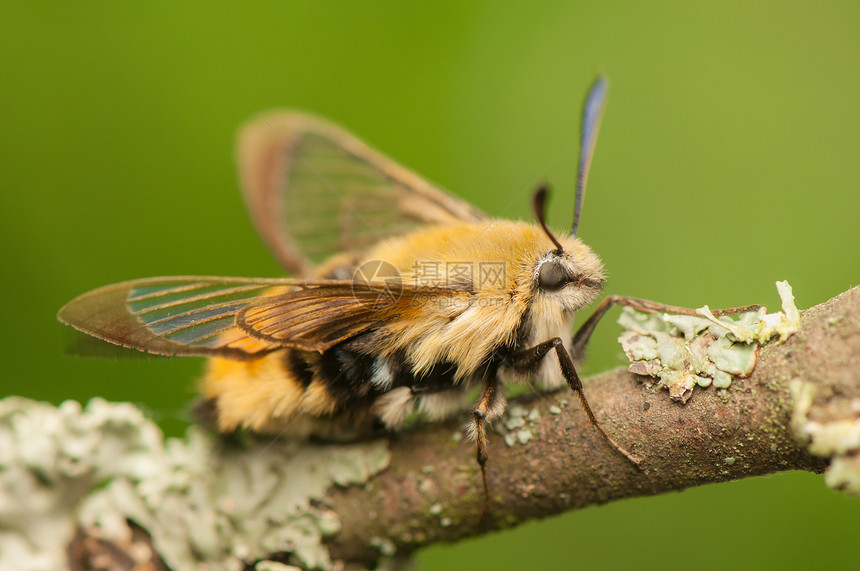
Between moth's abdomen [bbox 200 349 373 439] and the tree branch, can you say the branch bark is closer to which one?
the tree branch

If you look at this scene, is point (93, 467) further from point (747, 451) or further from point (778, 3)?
point (778, 3)

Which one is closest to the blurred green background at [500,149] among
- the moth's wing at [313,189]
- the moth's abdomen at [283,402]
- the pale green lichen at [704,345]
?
the moth's wing at [313,189]

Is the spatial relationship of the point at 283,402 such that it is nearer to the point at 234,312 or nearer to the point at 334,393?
the point at 334,393

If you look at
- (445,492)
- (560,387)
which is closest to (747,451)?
(560,387)

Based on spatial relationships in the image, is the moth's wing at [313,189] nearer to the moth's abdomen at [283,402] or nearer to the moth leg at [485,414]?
the moth's abdomen at [283,402]

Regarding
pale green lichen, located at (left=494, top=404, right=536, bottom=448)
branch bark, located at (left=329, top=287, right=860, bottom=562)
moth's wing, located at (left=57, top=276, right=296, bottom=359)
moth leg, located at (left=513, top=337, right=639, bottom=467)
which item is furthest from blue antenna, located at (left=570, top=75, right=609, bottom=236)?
moth's wing, located at (left=57, top=276, right=296, bottom=359)

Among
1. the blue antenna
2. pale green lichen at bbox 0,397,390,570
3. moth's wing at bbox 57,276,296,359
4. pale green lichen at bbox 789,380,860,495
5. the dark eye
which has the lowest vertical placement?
pale green lichen at bbox 0,397,390,570

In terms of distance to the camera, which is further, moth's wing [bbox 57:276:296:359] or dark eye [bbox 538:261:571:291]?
dark eye [bbox 538:261:571:291]
